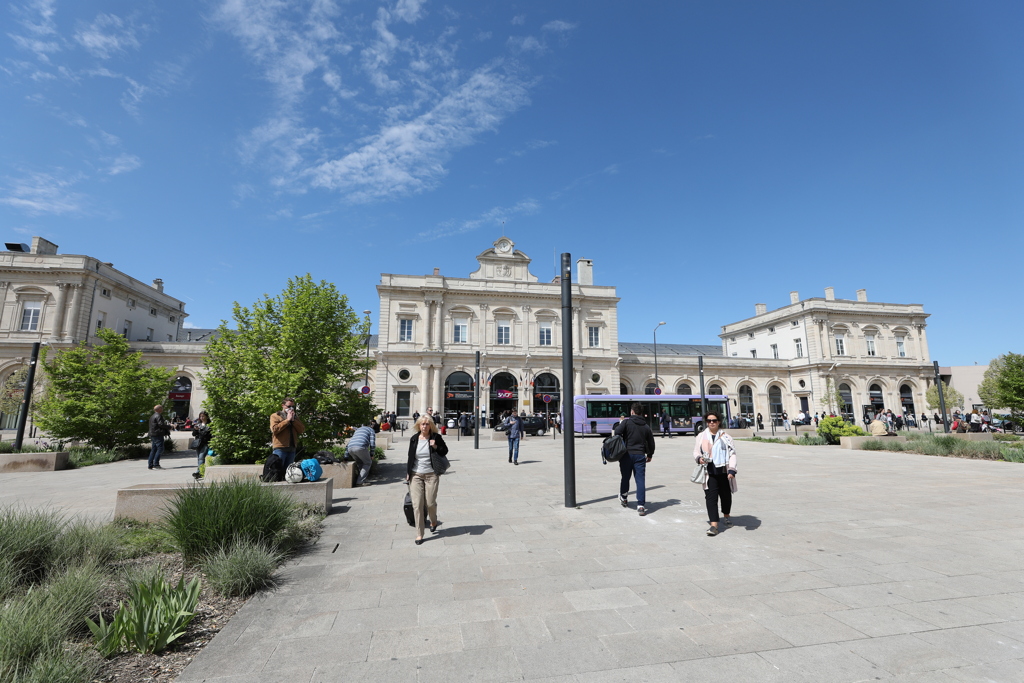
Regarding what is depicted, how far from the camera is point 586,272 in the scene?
155ft

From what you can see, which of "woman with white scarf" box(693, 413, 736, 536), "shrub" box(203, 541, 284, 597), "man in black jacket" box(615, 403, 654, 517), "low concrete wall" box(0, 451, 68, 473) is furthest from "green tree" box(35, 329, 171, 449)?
"woman with white scarf" box(693, 413, 736, 536)

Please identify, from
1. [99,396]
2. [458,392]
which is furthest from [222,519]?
[458,392]

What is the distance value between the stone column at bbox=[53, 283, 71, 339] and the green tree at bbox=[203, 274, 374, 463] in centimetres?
3941

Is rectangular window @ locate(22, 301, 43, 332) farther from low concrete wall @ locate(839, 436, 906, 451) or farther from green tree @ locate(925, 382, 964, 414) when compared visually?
green tree @ locate(925, 382, 964, 414)

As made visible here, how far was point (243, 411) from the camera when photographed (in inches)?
392

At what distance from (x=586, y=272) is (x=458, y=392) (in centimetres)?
1738

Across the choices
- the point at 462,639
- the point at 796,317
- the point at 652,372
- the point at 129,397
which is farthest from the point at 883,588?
the point at 796,317

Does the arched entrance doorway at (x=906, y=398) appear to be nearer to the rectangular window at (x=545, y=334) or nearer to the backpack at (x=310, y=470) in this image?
the rectangular window at (x=545, y=334)

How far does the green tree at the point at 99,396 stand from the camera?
1515 cm

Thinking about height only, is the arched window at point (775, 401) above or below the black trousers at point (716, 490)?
above

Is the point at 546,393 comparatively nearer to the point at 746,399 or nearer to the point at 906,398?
the point at 746,399

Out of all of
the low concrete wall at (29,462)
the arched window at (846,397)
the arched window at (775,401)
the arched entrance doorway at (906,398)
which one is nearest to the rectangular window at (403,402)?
the low concrete wall at (29,462)

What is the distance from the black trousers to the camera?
6156 mm

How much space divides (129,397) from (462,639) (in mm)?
17412
